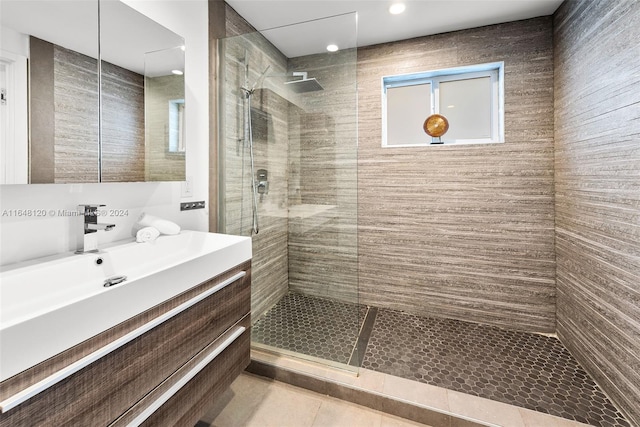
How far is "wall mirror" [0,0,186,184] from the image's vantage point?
3.40 ft

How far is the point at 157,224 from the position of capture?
1533mm

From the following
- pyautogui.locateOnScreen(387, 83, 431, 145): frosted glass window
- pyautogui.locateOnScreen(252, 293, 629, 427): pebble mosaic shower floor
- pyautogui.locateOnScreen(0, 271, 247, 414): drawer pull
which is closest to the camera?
pyautogui.locateOnScreen(0, 271, 247, 414): drawer pull

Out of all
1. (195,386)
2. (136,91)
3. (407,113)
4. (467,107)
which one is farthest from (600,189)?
(136,91)

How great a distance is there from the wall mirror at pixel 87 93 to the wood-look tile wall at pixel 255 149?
0.41 metres

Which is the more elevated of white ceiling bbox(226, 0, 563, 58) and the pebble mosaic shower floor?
white ceiling bbox(226, 0, 563, 58)

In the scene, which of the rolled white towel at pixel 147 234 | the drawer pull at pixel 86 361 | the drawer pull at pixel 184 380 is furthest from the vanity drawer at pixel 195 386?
the rolled white towel at pixel 147 234

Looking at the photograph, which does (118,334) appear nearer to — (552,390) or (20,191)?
(20,191)

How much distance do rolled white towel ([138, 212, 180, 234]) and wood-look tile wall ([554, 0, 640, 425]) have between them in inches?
89.8

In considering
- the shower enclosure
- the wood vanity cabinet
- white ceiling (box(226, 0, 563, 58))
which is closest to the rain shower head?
the shower enclosure

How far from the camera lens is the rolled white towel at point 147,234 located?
1.44 meters

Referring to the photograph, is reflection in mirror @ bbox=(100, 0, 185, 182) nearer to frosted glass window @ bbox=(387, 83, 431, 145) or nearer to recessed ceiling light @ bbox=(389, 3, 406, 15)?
Answer: recessed ceiling light @ bbox=(389, 3, 406, 15)

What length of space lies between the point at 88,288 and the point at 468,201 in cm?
250

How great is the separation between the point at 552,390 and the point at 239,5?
3.06 meters

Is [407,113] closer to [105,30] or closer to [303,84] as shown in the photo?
[303,84]
